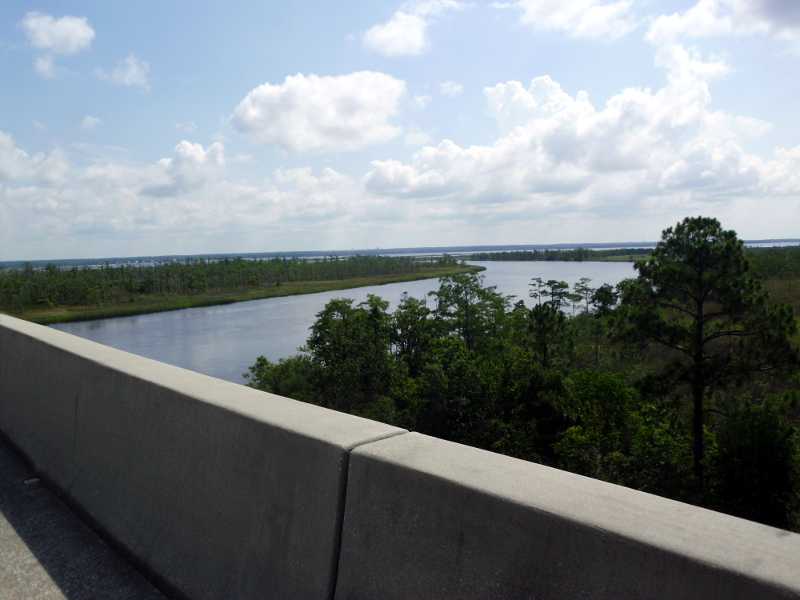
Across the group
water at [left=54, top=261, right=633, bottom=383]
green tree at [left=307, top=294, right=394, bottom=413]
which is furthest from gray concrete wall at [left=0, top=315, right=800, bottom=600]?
water at [left=54, top=261, right=633, bottom=383]

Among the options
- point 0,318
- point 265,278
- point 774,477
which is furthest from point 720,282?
point 265,278

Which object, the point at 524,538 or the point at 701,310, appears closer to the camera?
the point at 524,538

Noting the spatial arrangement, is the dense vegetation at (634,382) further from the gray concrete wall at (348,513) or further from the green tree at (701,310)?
the gray concrete wall at (348,513)

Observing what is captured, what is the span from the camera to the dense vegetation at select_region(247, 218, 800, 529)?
2372cm

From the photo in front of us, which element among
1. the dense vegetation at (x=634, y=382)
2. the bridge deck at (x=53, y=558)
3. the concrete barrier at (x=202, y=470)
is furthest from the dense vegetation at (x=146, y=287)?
the concrete barrier at (x=202, y=470)

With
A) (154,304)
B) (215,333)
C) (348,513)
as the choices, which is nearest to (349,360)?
(215,333)

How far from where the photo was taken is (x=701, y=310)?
2702 cm

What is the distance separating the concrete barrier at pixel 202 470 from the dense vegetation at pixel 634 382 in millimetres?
23079

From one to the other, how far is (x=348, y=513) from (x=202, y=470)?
1.04 meters

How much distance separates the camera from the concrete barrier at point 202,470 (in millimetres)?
2562

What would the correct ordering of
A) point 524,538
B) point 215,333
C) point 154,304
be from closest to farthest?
point 524,538 → point 215,333 → point 154,304

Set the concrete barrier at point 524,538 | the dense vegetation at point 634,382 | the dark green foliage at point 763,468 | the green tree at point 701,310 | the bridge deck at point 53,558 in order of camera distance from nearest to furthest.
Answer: the concrete barrier at point 524,538
the bridge deck at point 53,558
the dark green foliage at point 763,468
the dense vegetation at point 634,382
the green tree at point 701,310

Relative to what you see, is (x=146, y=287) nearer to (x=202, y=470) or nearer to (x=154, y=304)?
(x=154, y=304)

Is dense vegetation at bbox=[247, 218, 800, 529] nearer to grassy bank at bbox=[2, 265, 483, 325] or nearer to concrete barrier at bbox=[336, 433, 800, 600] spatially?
concrete barrier at bbox=[336, 433, 800, 600]
